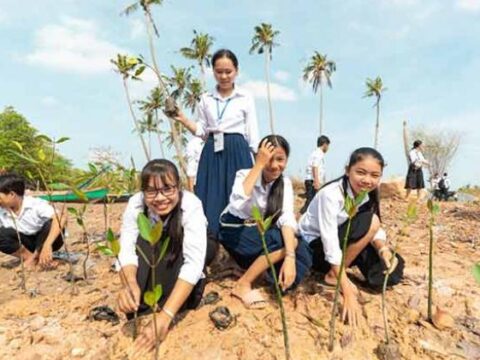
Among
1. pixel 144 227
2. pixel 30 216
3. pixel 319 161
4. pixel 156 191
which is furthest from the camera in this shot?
pixel 319 161

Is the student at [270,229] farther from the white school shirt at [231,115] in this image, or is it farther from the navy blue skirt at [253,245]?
the white school shirt at [231,115]

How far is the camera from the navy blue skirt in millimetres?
2434

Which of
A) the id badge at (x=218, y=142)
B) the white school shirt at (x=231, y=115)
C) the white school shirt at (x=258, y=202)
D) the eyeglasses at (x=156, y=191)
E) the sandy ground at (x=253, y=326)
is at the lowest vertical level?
the sandy ground at (x=253, y=326)

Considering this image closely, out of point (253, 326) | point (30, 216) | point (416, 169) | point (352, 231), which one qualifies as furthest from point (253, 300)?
point (416, 169)

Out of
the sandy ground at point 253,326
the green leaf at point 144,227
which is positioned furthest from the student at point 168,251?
the green leaf at point 144,227

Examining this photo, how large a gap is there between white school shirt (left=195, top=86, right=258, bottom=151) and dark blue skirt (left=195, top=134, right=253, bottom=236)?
0.20 ft

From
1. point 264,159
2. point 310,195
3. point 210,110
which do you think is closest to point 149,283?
point 264,159

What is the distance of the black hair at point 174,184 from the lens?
210 centimetres

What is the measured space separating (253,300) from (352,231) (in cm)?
73

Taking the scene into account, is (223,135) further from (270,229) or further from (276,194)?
(270,229)

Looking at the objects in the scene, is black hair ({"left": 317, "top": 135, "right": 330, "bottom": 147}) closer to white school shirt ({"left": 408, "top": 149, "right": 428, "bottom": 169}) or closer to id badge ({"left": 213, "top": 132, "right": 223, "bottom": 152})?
A: white school shirt ({"left": 408, "top": 149, "right": 428, "bottom": 169})

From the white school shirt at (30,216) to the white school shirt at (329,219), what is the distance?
2.26 metres

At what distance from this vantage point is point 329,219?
2387 millimetres

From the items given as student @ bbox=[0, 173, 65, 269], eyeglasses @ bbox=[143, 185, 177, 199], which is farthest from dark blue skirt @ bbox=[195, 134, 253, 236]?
student @ bbox=[0, 173, 65, 269]
